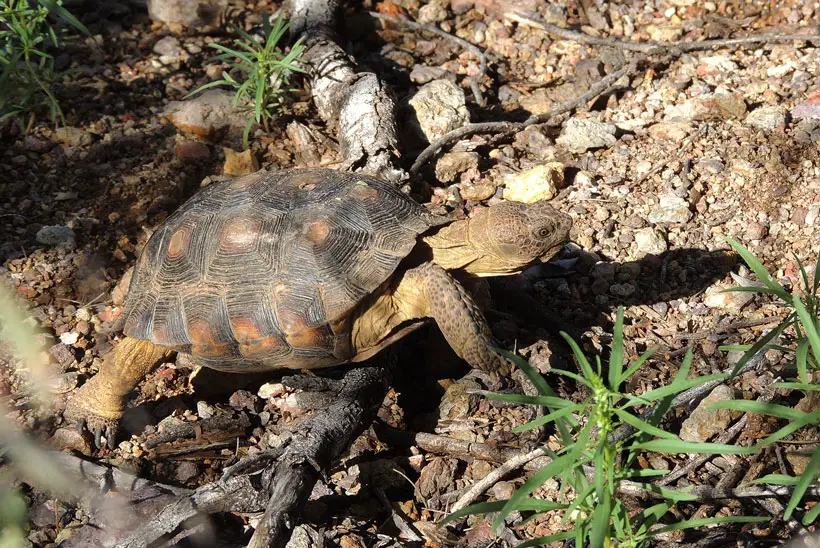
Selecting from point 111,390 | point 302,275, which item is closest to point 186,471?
point 111,390

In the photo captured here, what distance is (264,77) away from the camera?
16.5 ft

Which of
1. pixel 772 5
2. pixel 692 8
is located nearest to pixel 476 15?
pixel 692 8

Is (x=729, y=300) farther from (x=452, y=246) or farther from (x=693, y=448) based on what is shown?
(x=693, y=448)

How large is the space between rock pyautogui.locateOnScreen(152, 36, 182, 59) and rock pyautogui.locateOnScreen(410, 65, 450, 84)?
6.36 feet

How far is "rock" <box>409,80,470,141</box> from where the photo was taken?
508 centimetres

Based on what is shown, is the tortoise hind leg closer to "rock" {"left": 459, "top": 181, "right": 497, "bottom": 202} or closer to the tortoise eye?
the tortoise eye

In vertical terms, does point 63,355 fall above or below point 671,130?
below

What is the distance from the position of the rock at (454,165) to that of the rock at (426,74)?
3.45ft

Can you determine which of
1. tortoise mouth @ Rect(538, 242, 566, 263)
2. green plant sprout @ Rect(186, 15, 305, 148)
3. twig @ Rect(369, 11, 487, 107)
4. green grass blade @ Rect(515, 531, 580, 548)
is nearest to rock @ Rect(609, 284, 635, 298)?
tortoise mouth @ Rect(538, 242, 566, 263)

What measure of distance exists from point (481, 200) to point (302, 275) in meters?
1.77

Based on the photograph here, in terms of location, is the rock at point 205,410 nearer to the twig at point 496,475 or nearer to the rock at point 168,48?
the twig at point 496,475

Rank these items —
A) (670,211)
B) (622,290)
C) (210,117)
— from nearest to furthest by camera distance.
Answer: (622,290) < (670,211) < (210,117)

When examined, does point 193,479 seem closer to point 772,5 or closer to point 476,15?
point 476,15

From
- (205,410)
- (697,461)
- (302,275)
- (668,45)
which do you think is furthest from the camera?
(668,45)
